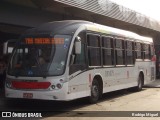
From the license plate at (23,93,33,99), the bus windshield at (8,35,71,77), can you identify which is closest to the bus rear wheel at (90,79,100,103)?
the bus windshield at (8,35,71,77)

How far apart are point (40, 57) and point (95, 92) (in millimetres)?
2963

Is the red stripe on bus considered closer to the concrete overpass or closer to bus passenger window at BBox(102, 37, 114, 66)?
bus passenger window at BBox(102, 37, 114, 66)

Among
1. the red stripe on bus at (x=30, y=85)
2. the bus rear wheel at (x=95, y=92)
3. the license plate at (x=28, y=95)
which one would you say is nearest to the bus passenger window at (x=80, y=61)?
the red stripe on bus at (x=30, y=85)

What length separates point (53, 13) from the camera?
20844 mm

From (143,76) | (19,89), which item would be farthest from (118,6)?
(19,89)

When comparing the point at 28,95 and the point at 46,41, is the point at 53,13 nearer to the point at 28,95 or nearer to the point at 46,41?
the point at 46,41

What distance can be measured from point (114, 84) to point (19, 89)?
513 cm

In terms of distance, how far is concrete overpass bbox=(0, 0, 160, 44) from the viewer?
17469mm

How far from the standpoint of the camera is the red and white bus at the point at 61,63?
11547mm

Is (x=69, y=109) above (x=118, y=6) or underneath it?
underneath

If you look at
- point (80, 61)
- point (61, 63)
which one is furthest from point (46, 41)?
point (80, 61)

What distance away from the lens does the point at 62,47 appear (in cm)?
1199

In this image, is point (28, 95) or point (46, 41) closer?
point (28, 95)

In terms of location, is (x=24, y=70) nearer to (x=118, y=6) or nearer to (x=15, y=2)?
(x=15, y=2)
